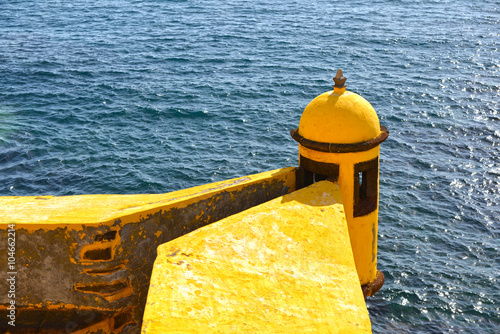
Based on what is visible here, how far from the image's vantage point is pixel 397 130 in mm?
23719

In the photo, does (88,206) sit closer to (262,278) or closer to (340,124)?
(262,278)

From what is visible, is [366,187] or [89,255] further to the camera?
[366,187]

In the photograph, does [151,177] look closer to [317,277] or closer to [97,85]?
[97,85]

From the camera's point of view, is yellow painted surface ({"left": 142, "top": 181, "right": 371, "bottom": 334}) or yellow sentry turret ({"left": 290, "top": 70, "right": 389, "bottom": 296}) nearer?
yellow painted surface ({"left": 142, "top": 181, "right": 371, "bottom": 334})

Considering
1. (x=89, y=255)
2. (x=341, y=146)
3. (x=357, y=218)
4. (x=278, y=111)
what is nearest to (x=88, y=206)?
(x=89, y=255)

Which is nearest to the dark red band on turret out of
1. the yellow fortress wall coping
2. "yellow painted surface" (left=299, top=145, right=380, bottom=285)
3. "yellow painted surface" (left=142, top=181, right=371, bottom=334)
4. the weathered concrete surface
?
"yellow painted surface" (left=299, top=145, right=380, bottom=285)

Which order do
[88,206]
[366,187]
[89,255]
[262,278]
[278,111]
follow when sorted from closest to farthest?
[262,278], [89,255], [88,206], [366,187], [278,111]

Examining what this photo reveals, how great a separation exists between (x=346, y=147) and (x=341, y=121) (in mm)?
391

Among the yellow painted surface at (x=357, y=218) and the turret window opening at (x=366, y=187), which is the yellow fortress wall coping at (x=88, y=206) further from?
the turret window opening at (x=366, y=187)

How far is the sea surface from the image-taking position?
Answer: 16.5m

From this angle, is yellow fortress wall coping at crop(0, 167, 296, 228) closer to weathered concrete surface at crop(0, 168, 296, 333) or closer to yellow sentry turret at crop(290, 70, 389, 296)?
weathered concrete surface at crop(0, 168, 296, 333)

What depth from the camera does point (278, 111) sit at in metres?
25.3

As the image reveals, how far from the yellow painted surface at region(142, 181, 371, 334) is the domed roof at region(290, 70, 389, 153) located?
155 cm

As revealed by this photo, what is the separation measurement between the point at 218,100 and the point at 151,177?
7.45 m
